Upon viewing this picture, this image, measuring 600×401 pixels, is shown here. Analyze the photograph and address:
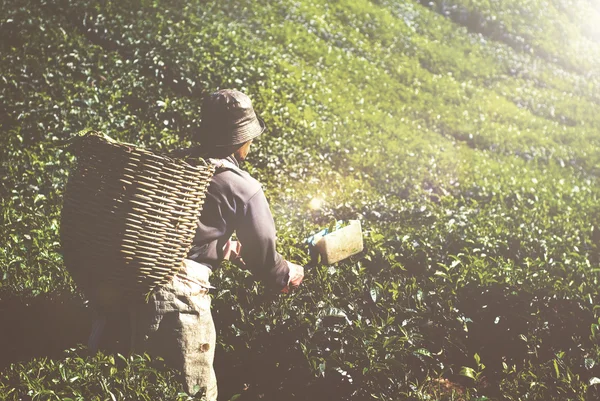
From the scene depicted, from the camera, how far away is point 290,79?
9.87 meters

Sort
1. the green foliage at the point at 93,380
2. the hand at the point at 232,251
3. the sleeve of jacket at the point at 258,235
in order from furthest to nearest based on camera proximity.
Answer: the hand at the point at 232,251 → the sleeve of jacket at the point at 258,235 → the green foliage at the point at 93,380

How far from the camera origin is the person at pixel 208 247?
3588 millimetres

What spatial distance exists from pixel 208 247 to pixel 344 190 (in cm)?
418

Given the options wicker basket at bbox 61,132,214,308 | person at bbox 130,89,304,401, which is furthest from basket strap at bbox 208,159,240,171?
wicker basket at bbox 61,132,214,308

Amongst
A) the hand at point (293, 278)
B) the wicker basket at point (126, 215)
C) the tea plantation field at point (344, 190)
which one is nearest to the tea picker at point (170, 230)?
the wicker basket at point (126, 215)

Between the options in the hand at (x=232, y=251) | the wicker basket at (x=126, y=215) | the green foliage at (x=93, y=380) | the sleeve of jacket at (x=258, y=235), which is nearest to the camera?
the wicker basket at (x=126, y=215)

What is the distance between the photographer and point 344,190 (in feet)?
25.5

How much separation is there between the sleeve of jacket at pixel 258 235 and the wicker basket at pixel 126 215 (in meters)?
0.37

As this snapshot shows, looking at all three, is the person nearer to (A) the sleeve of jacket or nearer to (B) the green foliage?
(A) the sleeve of jacket

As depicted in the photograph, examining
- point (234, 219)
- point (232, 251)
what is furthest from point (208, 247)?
point (232, 251)

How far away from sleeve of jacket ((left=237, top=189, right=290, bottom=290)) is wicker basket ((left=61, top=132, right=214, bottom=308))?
14.7 inches

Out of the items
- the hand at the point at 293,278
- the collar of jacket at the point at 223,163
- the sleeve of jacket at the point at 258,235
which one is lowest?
the hand at the point at 293,278

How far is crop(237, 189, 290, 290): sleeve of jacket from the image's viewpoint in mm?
3648

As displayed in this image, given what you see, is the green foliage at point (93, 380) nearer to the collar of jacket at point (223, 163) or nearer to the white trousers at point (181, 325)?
the white trousers at point (181, 325)
